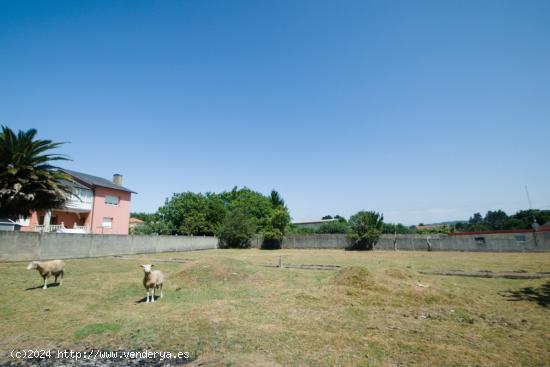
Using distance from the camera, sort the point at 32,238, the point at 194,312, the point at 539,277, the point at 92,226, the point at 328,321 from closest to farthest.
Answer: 1. the point at 328,321
2. the point at 194,312
3. the point at 539,277
4. the point at 32,238
5. the point at 92,226

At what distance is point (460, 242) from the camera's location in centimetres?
3453

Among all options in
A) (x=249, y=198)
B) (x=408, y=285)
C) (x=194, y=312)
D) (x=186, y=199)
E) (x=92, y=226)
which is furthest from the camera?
(x=249, y=198)

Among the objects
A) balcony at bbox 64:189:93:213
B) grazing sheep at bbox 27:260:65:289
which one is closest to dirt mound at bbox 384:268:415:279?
grazing sheep at bbox 27:260:65:289

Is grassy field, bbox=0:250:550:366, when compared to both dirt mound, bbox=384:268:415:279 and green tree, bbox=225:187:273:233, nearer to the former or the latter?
dirt mound, bbox=384:268:415:279

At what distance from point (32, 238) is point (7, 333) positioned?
18.5 metres

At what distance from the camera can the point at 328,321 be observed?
746cm

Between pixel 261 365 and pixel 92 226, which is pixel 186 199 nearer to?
pixel 92 226

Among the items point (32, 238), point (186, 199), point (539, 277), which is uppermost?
point (186, 199)

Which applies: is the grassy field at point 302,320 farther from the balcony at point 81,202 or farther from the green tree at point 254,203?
the green tree at point 254,203

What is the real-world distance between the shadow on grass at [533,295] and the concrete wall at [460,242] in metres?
25.1

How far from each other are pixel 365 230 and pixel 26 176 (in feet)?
118

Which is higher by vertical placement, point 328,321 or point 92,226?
point 92,226

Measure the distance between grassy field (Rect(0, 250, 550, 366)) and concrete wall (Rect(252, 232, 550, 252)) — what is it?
2424 cm

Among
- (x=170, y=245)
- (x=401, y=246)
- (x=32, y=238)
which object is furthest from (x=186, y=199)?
(x=401, y=246)
